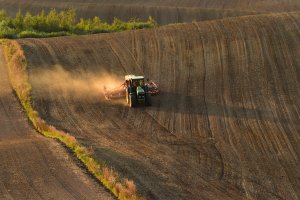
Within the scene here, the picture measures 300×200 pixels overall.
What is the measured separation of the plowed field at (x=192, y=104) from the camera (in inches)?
967

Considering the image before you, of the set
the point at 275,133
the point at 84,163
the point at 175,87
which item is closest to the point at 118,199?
the point at 84,163

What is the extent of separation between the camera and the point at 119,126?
101 feet

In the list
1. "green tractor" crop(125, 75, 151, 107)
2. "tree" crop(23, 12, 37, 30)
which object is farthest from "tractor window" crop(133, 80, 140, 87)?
"tree" crop(23, 12, 37, 30)

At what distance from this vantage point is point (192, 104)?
1362 inches

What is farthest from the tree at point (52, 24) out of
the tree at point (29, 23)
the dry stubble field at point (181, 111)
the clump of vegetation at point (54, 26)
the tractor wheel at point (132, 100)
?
the tractor wheel at point (132, 100)

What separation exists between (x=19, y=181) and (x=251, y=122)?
14788 mm

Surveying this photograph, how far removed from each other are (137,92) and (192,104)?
354 cm

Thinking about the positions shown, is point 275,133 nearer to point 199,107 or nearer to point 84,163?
point 199,107

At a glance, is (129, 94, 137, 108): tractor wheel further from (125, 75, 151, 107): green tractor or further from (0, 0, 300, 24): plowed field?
(0, 0, 300, 24): plowed field

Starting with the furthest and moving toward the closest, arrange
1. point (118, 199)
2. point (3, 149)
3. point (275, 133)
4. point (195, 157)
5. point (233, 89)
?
1. point (233, 89)
2. point (275, 133)
3. point (195, 157)
4. point (3, 149)
5. point (118, 199)

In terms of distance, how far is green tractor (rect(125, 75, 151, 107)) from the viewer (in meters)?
33.6

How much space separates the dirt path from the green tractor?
703 cm

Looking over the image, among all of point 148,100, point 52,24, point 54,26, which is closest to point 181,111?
point 148,100

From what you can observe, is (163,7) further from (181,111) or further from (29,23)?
(181,111)
